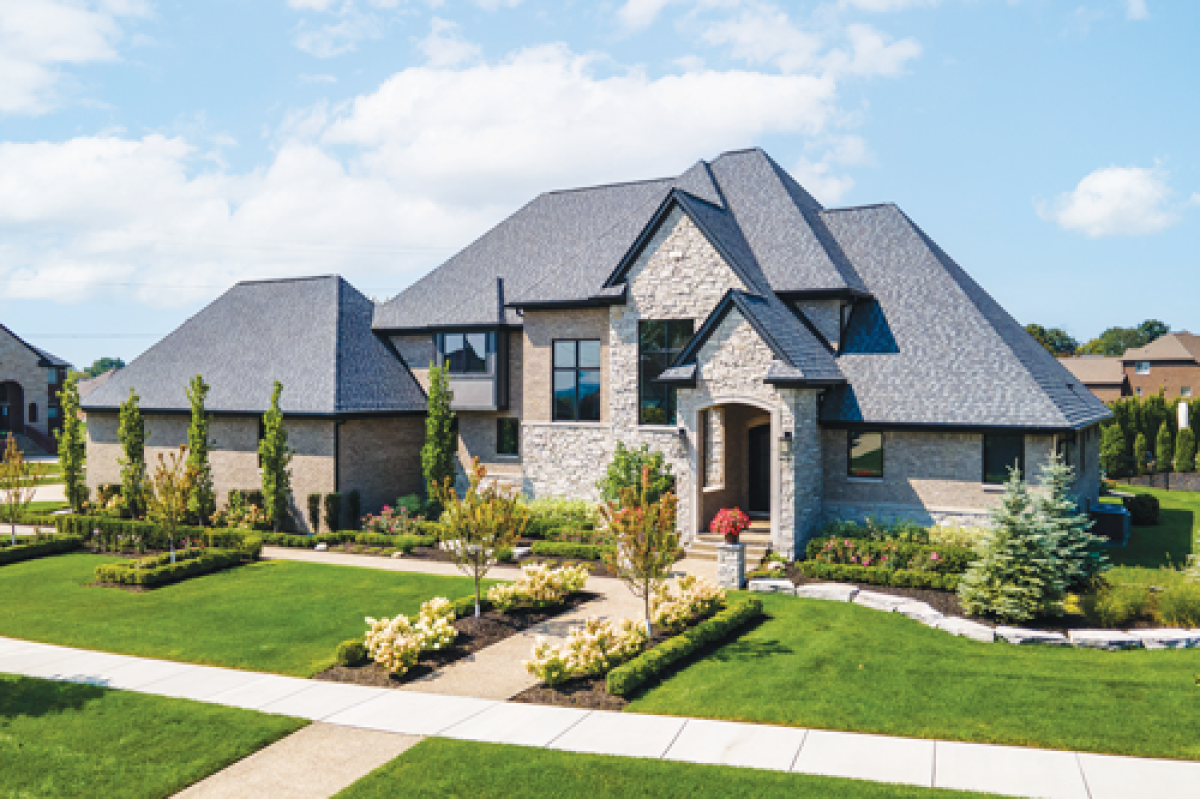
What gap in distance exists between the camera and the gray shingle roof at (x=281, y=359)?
27.0m

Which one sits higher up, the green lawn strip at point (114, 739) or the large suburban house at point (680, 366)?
the large suburban house at point (680, 366)

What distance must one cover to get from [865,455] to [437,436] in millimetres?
13167

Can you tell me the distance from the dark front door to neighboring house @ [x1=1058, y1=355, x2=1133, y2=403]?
56.0 meters

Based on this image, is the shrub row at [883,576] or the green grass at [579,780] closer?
the green grass at [579,780]

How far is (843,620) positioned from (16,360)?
212 ft

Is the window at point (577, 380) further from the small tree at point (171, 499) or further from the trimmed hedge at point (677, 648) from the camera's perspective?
the small tree at point (171, 499)

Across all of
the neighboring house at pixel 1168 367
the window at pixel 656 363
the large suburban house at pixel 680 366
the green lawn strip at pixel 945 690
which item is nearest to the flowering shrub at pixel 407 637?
the green lawn strip at pixel 945 690

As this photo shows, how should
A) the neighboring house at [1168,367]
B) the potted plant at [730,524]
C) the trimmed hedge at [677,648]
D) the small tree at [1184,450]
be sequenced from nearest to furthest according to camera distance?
the trimmed hedge at [677,648]
the potted plant at [730,524]
the small tree at [1184,450]
the neighboring house at [1168,367]

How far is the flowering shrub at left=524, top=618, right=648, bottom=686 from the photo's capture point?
11906mm

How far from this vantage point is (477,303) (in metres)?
27.9

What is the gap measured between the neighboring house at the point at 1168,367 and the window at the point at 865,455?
64.3 m

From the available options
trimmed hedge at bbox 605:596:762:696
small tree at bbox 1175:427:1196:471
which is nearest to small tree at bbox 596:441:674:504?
trimmed hedge at bbox 605:596:762:696

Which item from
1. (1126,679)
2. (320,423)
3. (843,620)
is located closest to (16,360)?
(320,423)

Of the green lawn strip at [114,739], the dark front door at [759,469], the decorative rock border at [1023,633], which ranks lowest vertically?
the green lawn strip at [114,739]
